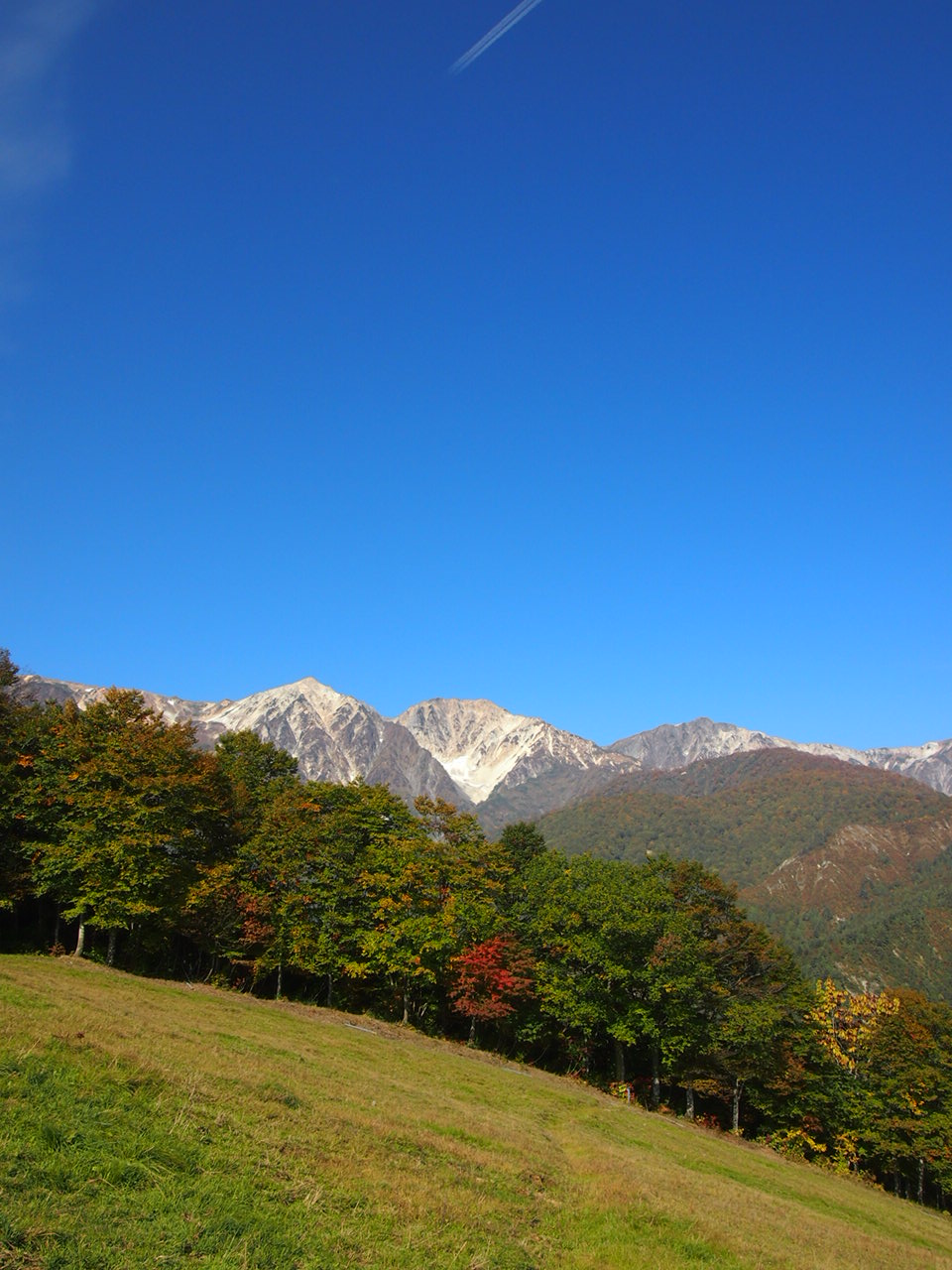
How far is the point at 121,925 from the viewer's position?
41094 millimetres

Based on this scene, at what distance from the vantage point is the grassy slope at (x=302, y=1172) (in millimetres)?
9438

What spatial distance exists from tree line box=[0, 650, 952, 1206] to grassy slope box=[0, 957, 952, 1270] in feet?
53.6

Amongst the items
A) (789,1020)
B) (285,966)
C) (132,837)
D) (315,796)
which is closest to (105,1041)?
(132,837)

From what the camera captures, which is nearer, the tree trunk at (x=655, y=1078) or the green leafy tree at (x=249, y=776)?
the tree trunk at (x=655, y=1078)

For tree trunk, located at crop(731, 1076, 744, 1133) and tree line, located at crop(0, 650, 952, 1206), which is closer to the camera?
tree line, located at crop(0, 650, 952, 1206)

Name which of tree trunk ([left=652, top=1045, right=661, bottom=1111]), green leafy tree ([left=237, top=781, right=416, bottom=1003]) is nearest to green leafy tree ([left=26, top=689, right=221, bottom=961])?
green leafy tree ([left=237, top=781, right=416, bottom=1003])

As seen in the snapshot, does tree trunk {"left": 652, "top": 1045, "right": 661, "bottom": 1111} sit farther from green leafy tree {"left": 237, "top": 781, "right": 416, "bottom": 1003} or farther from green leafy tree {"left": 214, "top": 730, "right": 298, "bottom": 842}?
green leafy tree {"left": 214, "top": 730, "right": 298, "bottom": 842}

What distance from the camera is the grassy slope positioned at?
9438 mm

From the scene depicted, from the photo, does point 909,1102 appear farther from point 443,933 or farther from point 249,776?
point 249,776

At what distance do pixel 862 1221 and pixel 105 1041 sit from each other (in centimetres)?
3159

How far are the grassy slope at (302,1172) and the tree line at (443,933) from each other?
53.6ft

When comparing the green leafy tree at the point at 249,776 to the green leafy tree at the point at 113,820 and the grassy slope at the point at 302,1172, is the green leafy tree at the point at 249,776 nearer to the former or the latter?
the green leafy tree at the point at 113,820

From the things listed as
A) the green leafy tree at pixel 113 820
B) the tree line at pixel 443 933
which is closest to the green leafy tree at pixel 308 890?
the tree line at pixel 443 933

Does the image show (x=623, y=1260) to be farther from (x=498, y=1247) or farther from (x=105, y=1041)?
(x=105, y=1041)
